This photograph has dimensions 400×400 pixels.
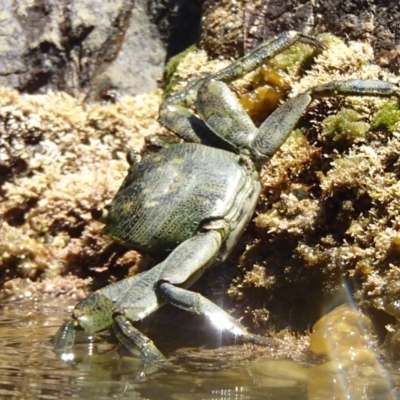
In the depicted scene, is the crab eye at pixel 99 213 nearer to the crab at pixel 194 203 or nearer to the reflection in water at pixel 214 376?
the crab at pixel 194 203

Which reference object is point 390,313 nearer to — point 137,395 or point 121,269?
point 137,395

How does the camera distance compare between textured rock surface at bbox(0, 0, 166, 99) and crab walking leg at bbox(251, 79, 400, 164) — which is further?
textured rock surface at bbox(0, 0, 166, 99)

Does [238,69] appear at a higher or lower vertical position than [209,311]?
higher

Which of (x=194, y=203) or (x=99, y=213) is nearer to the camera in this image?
(x=194, y=203)

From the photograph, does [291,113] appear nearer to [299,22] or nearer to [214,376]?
[299,22]

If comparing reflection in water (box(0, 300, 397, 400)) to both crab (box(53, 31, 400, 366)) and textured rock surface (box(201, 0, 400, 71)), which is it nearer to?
crab (box(53, 31, 400, 366))

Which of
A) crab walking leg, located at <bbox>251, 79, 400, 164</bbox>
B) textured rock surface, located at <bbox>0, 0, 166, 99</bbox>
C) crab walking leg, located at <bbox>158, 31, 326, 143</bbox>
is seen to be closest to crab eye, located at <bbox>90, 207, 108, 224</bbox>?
crab walking leg, located at <bbox>158, 31, 326, 143</bbox>

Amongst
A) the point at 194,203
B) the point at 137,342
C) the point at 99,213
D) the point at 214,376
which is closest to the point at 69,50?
the point at 99,213
